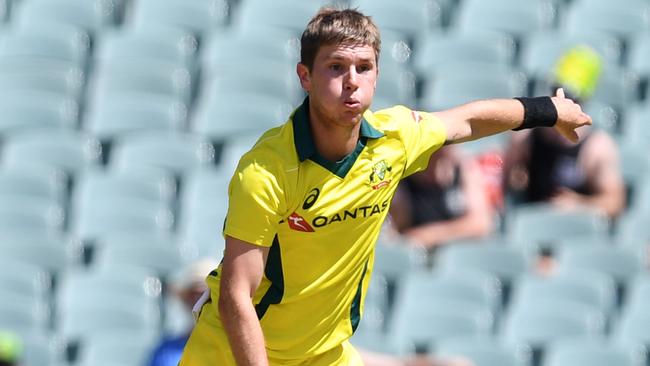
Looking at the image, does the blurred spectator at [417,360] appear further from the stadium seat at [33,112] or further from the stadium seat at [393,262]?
the stadium seat at [33,112]

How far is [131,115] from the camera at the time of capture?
9445mm

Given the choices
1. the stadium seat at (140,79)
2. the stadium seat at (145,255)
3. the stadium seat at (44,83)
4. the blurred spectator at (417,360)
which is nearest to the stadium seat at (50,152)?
the stadium seat at (44,83)

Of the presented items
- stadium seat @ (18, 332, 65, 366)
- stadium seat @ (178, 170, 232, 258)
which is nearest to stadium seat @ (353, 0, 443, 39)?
stadium seat @ (178, 170, 232, 258)

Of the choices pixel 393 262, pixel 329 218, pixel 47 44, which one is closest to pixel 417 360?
pixel 393 262

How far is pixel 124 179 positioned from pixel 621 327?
290 cm

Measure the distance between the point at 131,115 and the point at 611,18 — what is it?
151 inches

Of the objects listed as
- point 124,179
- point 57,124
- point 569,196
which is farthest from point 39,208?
point 569,196

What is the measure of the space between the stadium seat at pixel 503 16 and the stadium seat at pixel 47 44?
9.23ft

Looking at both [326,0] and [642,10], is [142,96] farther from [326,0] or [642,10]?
[642,10]

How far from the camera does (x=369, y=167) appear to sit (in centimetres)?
412

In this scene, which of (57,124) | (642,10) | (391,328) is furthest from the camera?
(642,10)

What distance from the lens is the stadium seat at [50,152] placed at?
8797mm

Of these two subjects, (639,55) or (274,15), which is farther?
(639,55)

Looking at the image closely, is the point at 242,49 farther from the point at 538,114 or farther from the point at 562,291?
the point at 538,114
